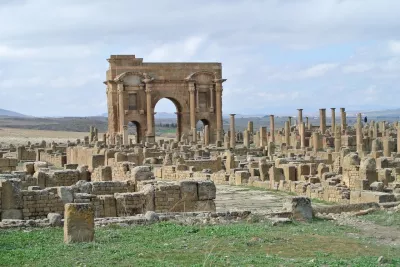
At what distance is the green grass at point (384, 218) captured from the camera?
48.1ft

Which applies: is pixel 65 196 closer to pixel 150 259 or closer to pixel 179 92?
pixel 150 259

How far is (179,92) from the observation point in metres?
64.4

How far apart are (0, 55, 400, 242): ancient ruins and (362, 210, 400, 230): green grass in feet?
7.13

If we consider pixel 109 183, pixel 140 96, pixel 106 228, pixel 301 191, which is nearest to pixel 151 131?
pixel 140 96

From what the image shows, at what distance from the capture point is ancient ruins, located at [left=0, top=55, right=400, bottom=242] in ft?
51.0

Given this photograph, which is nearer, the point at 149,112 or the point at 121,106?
the point at 121,106

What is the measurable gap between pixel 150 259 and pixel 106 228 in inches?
114

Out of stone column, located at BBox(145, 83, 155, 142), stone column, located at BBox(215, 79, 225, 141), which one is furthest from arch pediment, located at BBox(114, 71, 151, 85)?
stone column, located at BBox(215, 79, 225, 141)

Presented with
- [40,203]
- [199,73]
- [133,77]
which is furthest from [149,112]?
[40,203]

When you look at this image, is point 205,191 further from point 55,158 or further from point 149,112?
point 149,112

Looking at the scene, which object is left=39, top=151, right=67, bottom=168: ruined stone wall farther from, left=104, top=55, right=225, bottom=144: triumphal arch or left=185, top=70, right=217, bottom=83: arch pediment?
left=185, top=70, right=217, bottom=83: arch pediment

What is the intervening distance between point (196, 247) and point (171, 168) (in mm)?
19740

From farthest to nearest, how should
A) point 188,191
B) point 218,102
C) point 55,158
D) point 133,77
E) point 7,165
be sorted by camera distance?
point 218,102
point 133,77
point 55,158
point 7,165
point 188,191

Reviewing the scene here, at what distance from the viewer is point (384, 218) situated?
15.3 meters
